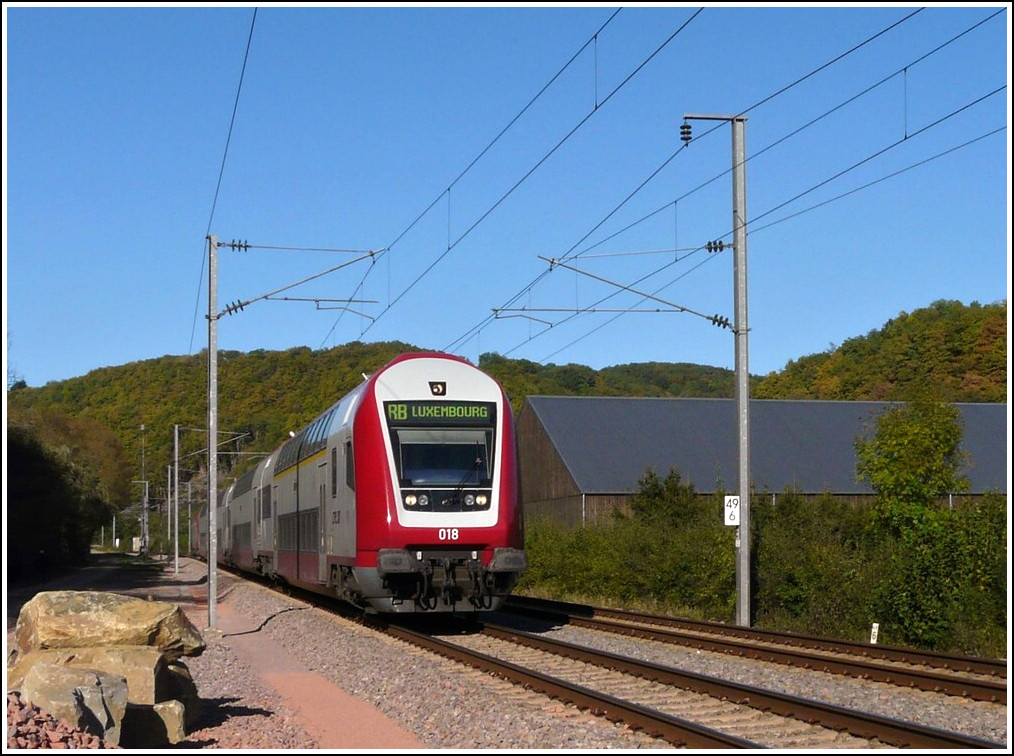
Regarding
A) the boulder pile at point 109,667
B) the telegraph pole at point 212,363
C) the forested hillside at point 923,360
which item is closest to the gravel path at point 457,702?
the boulder pile at point 109,667

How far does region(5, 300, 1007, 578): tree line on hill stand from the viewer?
1896 inches

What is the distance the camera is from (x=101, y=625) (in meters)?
12.6

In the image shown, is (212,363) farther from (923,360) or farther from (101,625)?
(923,360)

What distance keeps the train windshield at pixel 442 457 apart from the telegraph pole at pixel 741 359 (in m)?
5.95

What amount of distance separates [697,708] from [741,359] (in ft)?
39.3

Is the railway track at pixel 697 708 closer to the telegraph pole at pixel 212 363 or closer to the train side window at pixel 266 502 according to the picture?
the telegraph pole at pixel 212 363

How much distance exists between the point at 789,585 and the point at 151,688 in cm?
1557

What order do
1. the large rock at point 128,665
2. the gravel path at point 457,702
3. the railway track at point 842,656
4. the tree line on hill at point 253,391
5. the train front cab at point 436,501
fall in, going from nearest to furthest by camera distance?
the gravel path at point 457,702
the large rock at point 128,665
the railway track at point 842,656
the train front cab at point 436,501
the tree line on hill at point 253,391

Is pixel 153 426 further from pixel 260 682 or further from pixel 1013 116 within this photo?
pixel 1013 116

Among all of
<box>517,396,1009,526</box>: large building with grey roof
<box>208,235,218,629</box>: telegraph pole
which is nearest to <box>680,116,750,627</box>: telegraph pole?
<box>208,235,218,629</box>: telegraph pole

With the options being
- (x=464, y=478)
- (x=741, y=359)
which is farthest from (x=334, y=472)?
(x=741, y=359)

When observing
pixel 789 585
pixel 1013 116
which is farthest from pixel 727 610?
pixel 1013 116

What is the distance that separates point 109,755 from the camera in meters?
8.54

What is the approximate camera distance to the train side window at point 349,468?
1984 cm
